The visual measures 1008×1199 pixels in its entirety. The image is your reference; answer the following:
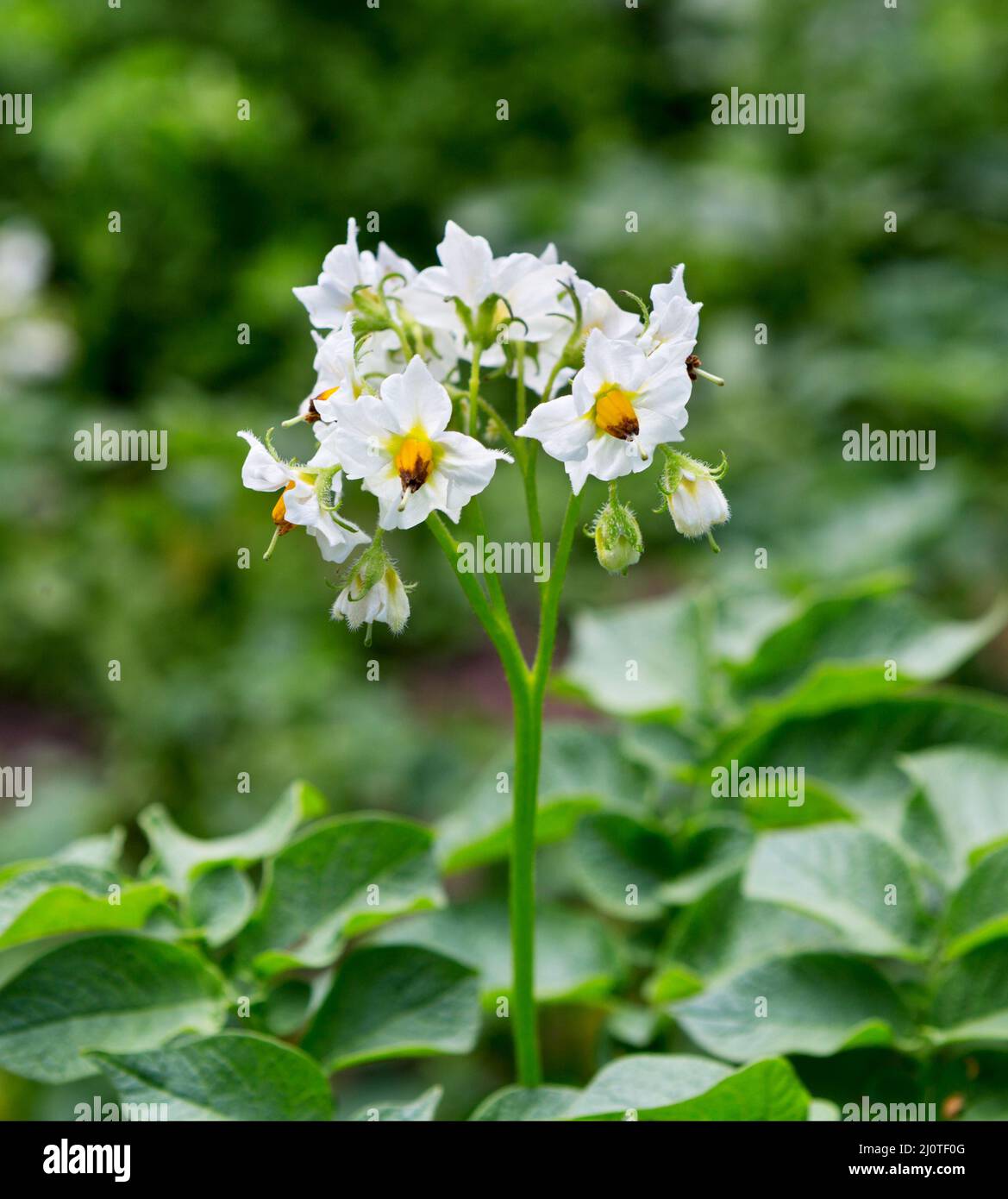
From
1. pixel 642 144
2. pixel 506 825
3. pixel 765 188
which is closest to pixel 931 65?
pixel 765 188

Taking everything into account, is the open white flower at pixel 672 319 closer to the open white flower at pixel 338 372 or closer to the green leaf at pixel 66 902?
the open white flower at pixel 338 372

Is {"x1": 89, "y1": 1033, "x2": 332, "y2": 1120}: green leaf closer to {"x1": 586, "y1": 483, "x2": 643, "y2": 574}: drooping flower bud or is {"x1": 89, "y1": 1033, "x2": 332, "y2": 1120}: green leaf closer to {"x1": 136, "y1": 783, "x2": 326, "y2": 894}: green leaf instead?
{"x1": 136, "y1": 783, "x2": 326, "y2": 894}: green leaf

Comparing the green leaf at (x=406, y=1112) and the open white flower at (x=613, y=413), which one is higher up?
the open white flower at (x=613, y=413)

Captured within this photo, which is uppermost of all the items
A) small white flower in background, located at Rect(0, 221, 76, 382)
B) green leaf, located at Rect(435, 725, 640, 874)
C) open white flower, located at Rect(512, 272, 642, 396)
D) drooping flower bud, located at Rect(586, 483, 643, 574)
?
small white flower in background, located at Rect(0, 221, 76, 382)

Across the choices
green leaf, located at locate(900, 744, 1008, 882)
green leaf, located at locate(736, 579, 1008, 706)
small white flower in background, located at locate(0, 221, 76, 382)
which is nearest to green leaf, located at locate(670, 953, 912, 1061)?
green leaf, located at locate(900, 744, 1008, 882)

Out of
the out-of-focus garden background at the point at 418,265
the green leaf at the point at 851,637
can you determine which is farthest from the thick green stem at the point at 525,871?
the out-of-focus garden background at the point at 418,265

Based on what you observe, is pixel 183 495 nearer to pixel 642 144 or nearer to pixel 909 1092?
pixel 909 1092

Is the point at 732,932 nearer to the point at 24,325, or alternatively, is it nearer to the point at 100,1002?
the point at 100,1002

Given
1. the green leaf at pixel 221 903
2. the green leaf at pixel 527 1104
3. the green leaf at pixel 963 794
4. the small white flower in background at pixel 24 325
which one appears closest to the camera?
the green leaf at pixel 527 1104
